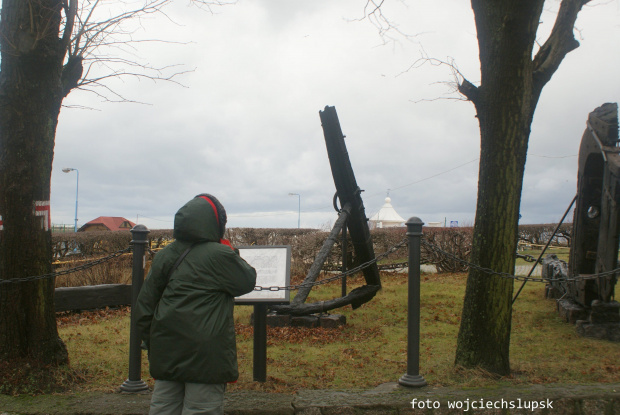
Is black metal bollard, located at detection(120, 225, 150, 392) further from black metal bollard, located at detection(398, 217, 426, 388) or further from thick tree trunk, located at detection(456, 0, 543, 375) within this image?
thick tree trunk, located at detection(456, 0, 543, 375)

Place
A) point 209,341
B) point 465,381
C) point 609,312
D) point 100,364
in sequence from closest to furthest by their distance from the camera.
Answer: point 209,341 < point 465,381 < point 100,364 < point 609,312

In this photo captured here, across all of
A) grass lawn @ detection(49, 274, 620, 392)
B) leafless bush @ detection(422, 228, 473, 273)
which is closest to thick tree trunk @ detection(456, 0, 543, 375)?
grass lawn @ detection(49, 274, 620, 392)

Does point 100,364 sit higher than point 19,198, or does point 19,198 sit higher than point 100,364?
point 19,198

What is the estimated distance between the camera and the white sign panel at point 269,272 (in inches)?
202

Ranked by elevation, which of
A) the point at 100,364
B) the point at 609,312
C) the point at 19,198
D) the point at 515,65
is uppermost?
the point at 515,65

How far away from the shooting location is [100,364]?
6020 millimetres

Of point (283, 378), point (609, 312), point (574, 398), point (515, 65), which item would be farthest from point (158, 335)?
point (609, 312)

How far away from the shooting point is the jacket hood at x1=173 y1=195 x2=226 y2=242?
351cm

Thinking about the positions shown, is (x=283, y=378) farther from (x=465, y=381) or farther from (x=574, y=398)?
(x=574, y=398)

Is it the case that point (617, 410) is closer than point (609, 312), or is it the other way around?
point (617, 410)

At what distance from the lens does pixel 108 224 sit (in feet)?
147

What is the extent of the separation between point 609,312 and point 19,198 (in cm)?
726

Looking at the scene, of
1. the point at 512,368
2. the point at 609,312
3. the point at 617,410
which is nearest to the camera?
the point at 617,410

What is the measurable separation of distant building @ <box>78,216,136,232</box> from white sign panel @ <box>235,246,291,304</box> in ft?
129
